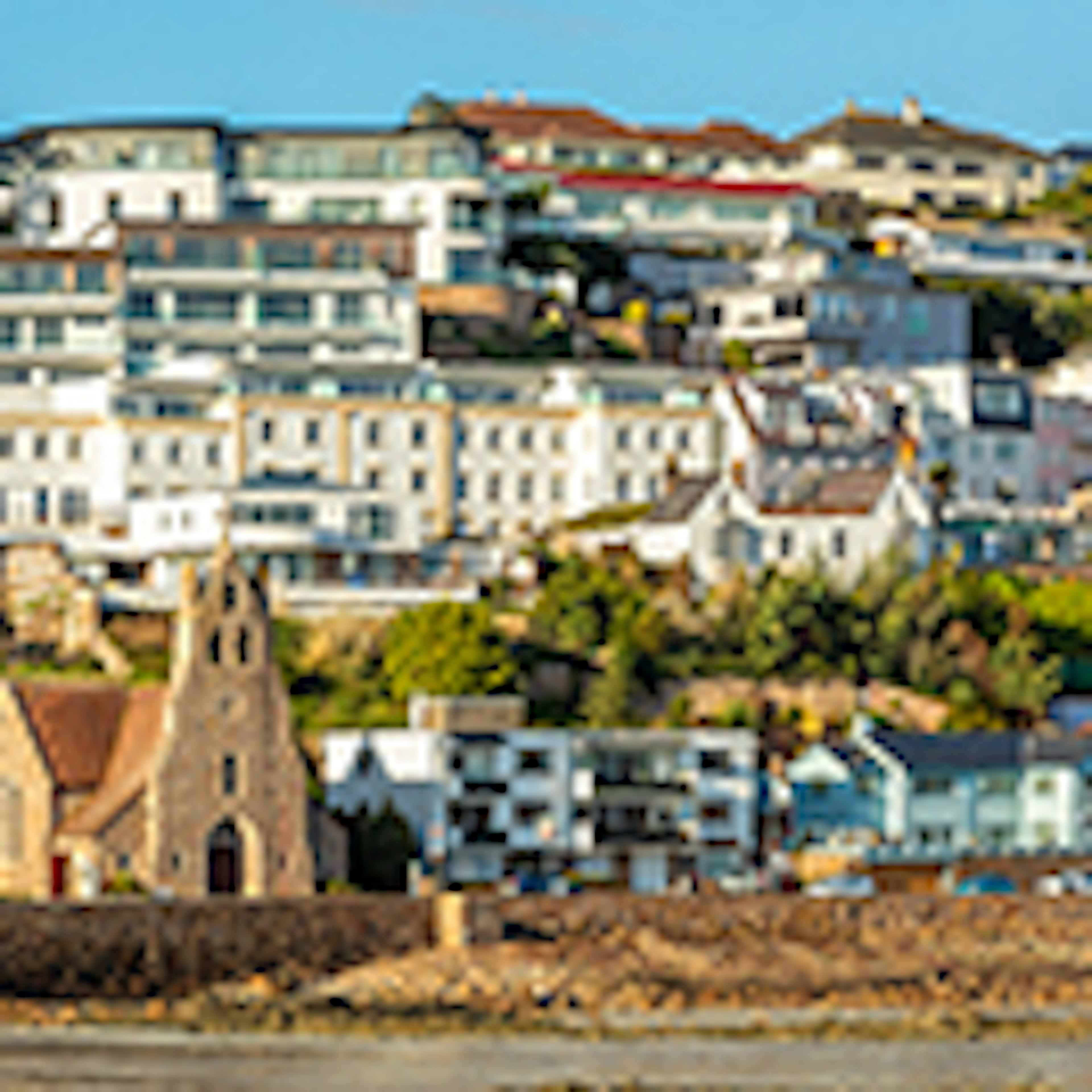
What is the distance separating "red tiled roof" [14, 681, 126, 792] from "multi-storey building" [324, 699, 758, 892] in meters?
6.60

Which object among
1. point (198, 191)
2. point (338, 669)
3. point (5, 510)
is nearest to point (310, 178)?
point (198, 191)

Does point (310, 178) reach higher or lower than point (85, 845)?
higher

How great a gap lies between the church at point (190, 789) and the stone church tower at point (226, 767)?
0.09 ft

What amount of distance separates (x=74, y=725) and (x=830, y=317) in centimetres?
5459

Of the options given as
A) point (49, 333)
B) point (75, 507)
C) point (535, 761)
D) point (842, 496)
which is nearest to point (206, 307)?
point (49, 333)

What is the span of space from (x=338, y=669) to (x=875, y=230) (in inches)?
2165

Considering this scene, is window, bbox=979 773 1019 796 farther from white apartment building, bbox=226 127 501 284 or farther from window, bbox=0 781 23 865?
white apartment building, bbox=226 127 501 284

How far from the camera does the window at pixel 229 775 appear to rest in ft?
304

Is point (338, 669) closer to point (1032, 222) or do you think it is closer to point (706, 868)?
point (706, 868)

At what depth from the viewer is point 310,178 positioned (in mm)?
146250

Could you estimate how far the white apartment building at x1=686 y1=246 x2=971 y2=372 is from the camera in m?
143

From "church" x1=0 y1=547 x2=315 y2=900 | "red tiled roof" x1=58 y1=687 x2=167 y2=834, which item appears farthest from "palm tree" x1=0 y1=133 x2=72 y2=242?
"church" x1=0 y1=547 x2=315 y2=900

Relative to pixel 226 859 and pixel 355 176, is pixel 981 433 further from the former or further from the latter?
pixel 226 859

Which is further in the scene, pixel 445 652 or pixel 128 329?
pixel 128 329
